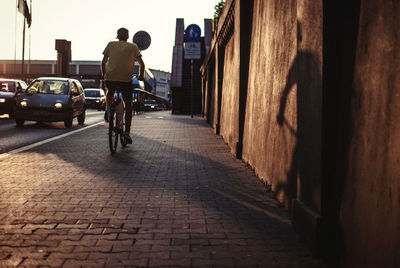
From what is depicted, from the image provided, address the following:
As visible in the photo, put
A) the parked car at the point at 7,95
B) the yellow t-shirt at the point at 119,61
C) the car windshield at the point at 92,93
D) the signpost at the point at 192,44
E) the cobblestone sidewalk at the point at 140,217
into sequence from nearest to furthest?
the cobblestone sidewalk at the point at 140,217 < the yellow t-shirt at the point at 119,61 < the parked car at the point at 7,95 < the signpost at the point at 192,44 < the car windshield at the point at 92,93

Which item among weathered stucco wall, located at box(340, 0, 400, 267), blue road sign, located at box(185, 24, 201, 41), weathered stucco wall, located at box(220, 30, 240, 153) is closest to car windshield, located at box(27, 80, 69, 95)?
weathered stucco wall, located at box(220, 30, 240, 153)

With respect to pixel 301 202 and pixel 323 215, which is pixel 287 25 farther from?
pixel 323 215

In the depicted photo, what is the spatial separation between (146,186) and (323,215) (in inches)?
111

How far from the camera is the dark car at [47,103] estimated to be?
50.8 ft

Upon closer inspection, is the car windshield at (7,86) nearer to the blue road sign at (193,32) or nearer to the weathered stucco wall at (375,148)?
the blue road sign at (193,32)

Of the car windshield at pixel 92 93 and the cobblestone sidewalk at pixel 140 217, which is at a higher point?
the car windshield at pixel 92 93

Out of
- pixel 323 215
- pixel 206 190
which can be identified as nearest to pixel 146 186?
pixel 206 190

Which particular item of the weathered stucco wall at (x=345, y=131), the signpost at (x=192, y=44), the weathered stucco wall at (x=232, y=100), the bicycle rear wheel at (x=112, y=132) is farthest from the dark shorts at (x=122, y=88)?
the signpost at (x=192, y=44)

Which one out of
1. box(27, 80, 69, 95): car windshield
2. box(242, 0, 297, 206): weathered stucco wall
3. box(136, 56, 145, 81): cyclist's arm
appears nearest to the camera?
box(242, 0, 297, 206): weathered stucco wall

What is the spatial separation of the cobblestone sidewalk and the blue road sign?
17.8m

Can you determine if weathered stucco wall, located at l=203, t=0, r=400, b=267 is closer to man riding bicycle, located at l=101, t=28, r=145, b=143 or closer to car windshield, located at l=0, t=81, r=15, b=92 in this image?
man riding bicycle, located at l=101, t=28, r=145, b=143

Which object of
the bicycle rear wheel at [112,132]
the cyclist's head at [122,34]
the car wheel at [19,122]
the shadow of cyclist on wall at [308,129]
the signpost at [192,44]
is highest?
the signpost at [192,44]

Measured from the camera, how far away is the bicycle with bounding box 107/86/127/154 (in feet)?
28.0

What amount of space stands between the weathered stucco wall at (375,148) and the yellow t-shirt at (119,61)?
6.48m
